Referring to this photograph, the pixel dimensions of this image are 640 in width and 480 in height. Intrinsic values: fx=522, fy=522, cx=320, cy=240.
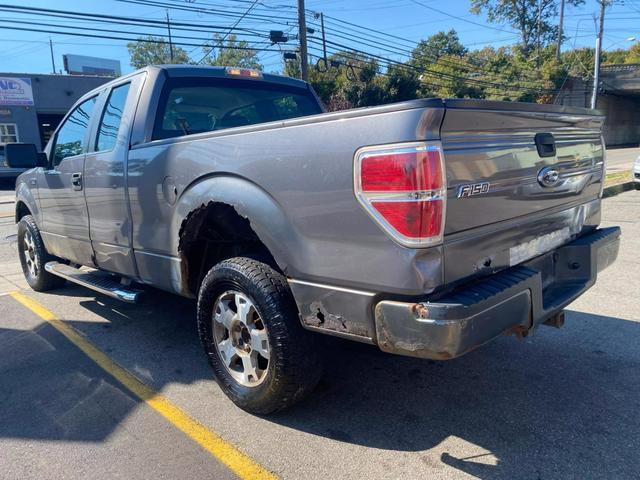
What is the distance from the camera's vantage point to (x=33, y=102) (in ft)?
99.8

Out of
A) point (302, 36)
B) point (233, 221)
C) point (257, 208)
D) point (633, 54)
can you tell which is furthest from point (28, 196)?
point (633, 54)

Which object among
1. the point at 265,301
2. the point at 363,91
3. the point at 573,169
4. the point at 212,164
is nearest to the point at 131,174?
the point at 212,164

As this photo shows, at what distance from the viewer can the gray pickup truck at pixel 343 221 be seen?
2.24 metres

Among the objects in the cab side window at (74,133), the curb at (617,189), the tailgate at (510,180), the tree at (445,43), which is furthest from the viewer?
the tree at (445,43)

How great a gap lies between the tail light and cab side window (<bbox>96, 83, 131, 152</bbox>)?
2623 mm

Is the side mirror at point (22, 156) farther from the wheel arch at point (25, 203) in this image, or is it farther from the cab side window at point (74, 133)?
the wheel arch at point (25, 203)

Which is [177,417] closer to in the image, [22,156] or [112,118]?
[112,118]

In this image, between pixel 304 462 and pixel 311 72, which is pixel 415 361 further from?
pixel 311 72

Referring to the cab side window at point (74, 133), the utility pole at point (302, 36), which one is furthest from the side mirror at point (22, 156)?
the utility pole at point (302, 36)

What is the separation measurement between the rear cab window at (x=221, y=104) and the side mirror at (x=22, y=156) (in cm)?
188

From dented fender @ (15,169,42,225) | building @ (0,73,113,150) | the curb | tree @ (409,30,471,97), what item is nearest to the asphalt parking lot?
dented fender @ (15,169,42,225)

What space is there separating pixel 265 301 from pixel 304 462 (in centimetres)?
83

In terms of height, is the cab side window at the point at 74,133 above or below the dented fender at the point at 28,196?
above

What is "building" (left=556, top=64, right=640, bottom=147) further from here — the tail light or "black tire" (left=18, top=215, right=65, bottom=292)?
the tail light
